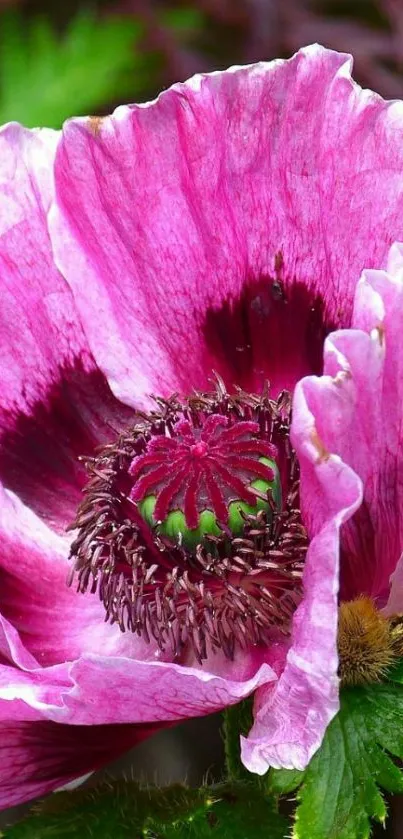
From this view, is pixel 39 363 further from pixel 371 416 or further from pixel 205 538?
pixel 371 416

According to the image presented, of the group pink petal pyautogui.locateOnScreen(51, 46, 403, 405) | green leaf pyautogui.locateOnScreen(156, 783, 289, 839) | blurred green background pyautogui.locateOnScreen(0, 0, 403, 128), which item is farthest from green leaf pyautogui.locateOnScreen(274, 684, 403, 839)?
blurred green background pyautogui.locateOnScreen(0, 0, 403, 128)

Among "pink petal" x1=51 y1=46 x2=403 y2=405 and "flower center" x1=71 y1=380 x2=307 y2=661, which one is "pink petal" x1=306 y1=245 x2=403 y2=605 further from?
"pink petal" x1=51 y1=46 x2=403 y2=405

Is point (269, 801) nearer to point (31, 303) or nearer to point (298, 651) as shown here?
point (298, 651)

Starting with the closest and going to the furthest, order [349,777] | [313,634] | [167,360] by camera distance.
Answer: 1. [313,634]
2. [349,777]
3. [167,360]

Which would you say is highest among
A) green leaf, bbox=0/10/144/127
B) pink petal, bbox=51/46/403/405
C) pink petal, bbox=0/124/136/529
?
green leaf, bbox=0/10/144/127

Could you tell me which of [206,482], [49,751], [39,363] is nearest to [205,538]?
[206,482]

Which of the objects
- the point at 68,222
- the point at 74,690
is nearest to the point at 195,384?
the point at 68,222
